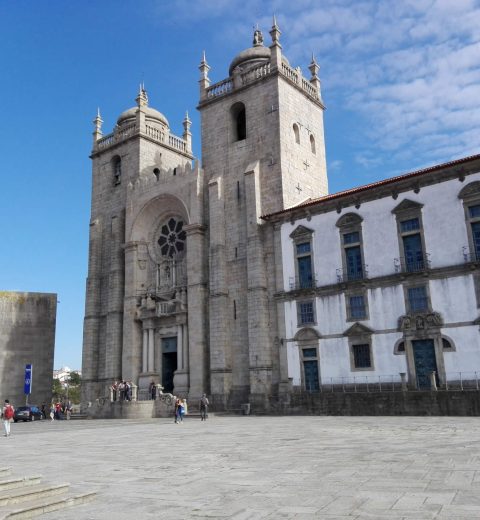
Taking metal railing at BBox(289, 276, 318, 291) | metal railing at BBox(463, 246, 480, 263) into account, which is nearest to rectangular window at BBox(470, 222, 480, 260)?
metal railing at BBox(463, 246, 480, 263)

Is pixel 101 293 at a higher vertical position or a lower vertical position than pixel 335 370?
higher

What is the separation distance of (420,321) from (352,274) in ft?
14.9

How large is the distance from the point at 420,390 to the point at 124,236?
82.9 ft

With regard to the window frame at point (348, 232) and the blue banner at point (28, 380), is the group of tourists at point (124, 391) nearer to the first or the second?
the blue banner at point (28, 380)

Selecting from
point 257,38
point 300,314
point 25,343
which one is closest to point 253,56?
point 257,38

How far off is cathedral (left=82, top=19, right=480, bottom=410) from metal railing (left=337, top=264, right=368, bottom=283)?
0.07 metres

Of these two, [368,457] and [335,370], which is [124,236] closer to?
[335,370]

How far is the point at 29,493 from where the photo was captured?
7.81 m

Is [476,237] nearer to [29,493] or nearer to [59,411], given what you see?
[29,493]

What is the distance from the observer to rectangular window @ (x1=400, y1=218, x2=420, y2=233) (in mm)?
26281

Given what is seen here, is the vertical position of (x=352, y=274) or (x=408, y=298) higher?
(x=352, y=274)

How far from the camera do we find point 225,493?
8.03 metres

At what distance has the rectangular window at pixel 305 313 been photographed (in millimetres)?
29047

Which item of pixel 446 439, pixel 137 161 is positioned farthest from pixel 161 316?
pixel 446 439
